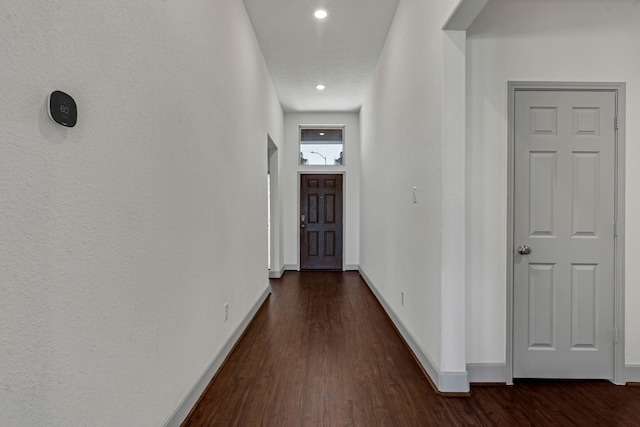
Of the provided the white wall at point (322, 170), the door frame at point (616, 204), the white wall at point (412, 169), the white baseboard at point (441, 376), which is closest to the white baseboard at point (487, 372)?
the door frame at point (616, 204)

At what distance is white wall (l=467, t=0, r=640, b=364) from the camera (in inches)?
87.7

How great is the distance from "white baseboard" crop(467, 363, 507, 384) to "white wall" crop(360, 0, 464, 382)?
0.26m

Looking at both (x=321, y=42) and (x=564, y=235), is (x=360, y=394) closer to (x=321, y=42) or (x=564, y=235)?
(x=564, y=235)

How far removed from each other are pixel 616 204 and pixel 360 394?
2143mm

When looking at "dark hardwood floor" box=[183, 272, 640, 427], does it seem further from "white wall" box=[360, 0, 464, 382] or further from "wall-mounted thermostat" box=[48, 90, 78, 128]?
"wall-mounted thermostat" box=[48, 90, 78, 128]

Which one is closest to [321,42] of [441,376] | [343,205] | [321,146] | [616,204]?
[321,146]

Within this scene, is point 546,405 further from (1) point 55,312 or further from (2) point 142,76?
Answer: (2) point 142,76

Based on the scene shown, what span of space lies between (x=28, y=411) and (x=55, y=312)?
244 millimetres

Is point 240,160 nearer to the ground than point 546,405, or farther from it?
farther from it

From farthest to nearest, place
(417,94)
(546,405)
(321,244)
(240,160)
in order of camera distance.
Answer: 1. (321,244)
2. (240,160)
3. (417,94)
4. (546,405)

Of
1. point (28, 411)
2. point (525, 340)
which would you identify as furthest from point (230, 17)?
point (525, 340)

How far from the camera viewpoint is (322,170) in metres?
6.50

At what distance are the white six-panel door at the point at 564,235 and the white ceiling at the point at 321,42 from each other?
6.15 ft

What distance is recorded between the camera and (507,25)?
2230 mm
